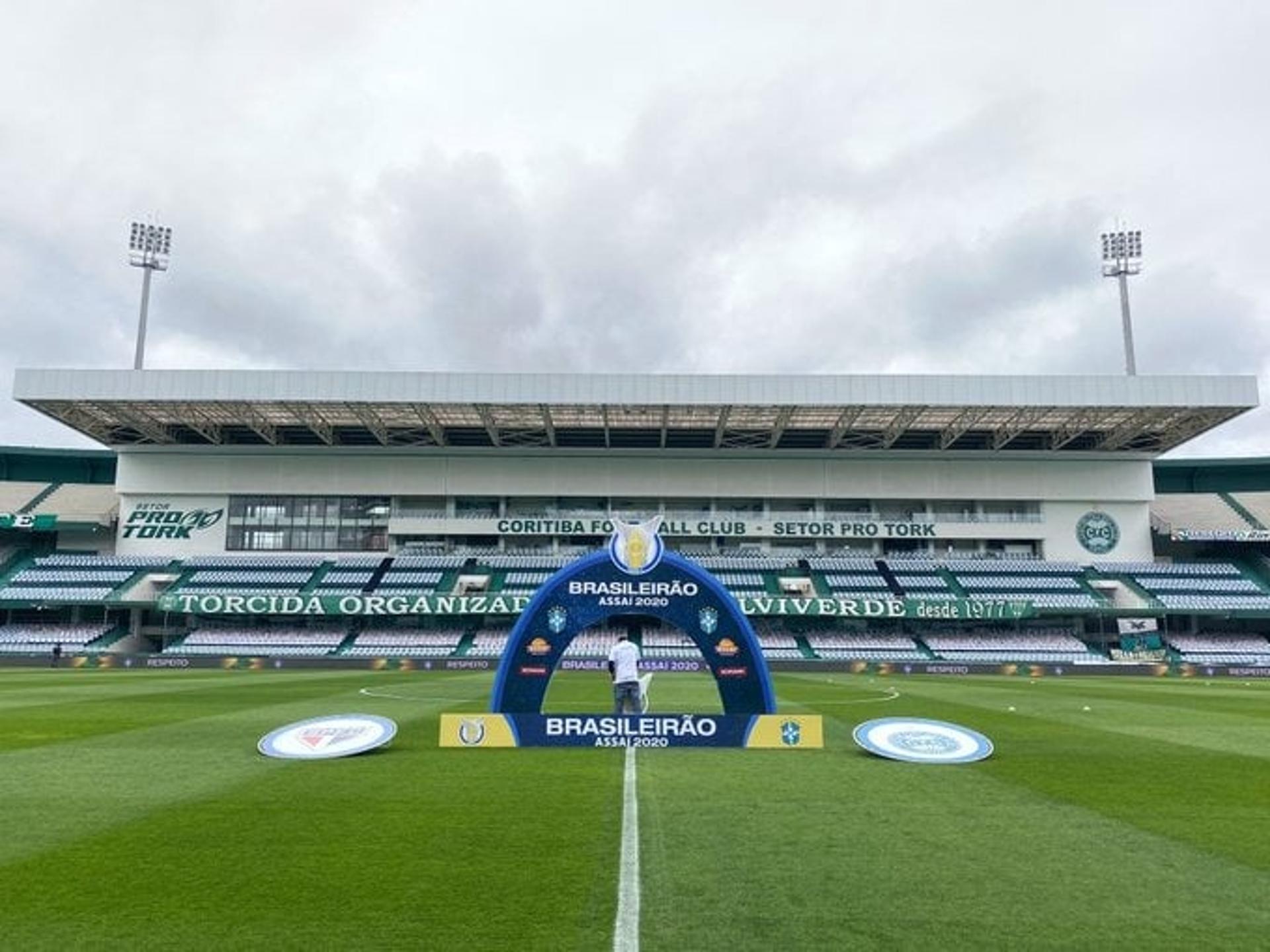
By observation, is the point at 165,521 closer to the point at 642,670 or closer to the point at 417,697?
the point at 642,670

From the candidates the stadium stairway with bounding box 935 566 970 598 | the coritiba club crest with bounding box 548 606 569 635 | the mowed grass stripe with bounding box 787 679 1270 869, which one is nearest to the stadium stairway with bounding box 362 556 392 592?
the stadium stairway with bounding box 935 566 970 598

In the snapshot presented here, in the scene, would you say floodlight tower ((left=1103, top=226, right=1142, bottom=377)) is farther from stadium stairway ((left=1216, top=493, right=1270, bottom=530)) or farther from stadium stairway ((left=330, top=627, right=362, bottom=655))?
stadium stairway ((left=330, top=627, right=362, bottom=655))

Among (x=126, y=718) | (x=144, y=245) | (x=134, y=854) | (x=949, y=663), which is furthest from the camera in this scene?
(x=144, y=245)

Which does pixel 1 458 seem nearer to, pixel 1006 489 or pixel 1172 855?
pixel 1006 489

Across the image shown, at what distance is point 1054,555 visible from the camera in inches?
2088

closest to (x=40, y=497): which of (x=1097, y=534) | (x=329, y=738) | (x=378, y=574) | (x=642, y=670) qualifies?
(x=378, y=574)

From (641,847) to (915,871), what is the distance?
211cm

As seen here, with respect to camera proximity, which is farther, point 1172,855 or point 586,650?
point 586,650

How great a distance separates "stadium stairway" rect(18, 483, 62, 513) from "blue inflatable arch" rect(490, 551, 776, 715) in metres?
55.2

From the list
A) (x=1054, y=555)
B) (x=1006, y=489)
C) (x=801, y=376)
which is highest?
(x=801, y=376)

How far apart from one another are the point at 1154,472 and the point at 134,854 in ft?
224

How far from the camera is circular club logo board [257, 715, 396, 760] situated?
11336 mm

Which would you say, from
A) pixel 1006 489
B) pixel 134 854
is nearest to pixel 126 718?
pixel 134 854

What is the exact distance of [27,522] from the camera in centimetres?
5084
